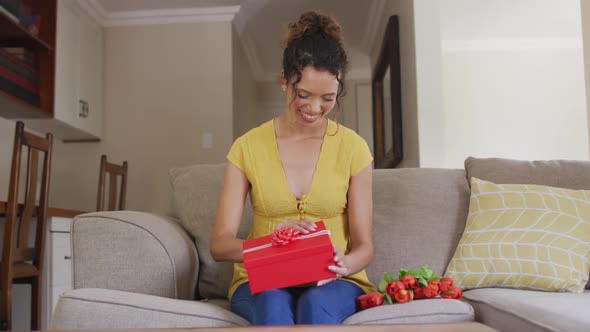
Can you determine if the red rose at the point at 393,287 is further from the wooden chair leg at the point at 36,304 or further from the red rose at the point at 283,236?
the wooden chair leg at the point at 36,304

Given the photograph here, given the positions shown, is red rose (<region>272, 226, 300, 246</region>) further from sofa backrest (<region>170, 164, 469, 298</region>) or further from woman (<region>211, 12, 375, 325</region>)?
sofa backrest (<region>170, 164, 469, 298</region>)

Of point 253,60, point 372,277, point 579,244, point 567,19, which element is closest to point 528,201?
point 579,244

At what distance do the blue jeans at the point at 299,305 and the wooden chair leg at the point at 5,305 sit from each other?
5.13 feet

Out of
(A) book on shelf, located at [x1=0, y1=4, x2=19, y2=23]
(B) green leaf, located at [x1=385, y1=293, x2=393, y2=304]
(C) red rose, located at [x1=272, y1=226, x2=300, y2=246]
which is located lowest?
(B) green leaf, located at [x1=385, y1=293, x2=393, y2=304]

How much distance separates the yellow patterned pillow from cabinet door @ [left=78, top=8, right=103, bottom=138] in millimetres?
3323

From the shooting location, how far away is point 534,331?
111cm

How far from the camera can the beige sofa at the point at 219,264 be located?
4.00ft

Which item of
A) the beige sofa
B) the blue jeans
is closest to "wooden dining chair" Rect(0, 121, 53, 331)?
the beige sofa

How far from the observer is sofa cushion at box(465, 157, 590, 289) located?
181cm

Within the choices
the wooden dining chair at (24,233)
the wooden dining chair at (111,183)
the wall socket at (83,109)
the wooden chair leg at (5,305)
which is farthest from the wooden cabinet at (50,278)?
the wall socket at (83,109)

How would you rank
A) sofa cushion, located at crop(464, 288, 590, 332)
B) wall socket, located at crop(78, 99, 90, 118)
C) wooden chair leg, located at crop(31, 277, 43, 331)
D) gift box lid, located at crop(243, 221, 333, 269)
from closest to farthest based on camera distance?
sofa cushion, located at crop(464, 288, 590, 332)
gift box lid, located at crop(243, 221, 333, 269)
wooden chair leg, located at crop(31, 277, 43, 331)
wall socket, located at crop(78, 99, 90, 118)

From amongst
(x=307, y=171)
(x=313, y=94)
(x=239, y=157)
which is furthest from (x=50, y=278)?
(x=313, y=94)

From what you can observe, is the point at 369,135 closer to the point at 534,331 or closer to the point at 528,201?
the point at 528,201

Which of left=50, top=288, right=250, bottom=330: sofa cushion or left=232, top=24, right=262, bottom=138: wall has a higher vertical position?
left=232, top=24, right=262, bottom=138: wall
